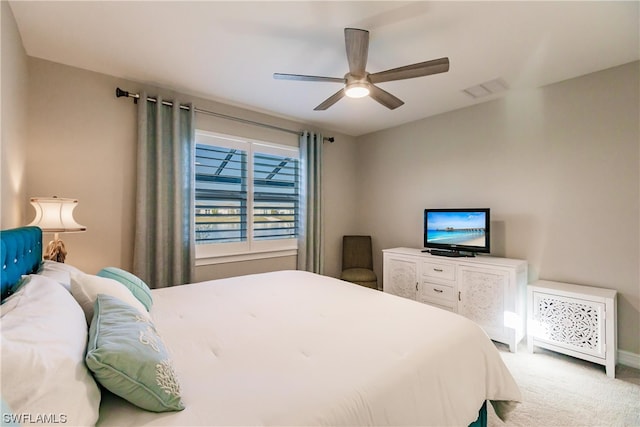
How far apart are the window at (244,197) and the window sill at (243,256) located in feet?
0.04

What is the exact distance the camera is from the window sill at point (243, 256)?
3.21 metres

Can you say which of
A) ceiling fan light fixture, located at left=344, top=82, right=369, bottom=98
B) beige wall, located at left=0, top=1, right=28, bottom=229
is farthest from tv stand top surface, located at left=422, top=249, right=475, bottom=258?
beige wall, located at left=0, top=1, right=28, bottom=229

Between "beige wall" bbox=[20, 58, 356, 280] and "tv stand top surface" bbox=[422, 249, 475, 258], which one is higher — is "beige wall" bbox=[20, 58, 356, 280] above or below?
above

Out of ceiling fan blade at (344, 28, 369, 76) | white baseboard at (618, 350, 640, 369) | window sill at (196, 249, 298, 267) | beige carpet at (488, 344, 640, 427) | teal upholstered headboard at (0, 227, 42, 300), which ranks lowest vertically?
beige carpet at (488, 344, 640, 427)

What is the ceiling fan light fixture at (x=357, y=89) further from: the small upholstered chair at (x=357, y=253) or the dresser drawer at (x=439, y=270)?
the small upholstered chair at (x=357, y=253)

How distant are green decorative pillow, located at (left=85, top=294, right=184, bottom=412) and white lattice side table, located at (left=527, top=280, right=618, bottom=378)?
3016 millimetres

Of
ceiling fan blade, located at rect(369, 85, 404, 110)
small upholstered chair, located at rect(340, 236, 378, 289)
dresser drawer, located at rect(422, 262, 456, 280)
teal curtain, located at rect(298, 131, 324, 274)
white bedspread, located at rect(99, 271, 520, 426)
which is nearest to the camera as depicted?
white bedspread, located at rect(99, 271, 520, 426)

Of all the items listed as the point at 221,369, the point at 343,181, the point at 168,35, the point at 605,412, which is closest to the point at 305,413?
the point at 221,369

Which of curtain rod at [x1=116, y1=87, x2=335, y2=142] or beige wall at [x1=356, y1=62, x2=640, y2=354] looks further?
curtain rod at [x1=116, y1=87, x2=335, y2=142]

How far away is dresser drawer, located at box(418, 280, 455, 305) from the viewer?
3.11 metres

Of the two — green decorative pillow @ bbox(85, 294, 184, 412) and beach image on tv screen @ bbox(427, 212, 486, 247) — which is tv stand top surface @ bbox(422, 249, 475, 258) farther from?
green decorative pillow @ bbox(85, 294, 184, 412)

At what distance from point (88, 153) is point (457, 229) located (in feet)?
12.8

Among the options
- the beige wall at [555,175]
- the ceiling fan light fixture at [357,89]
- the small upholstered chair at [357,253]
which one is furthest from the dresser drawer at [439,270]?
the ceiling fan light fixture at [357,89]

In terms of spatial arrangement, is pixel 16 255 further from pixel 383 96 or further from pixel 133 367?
pixel 383 96
